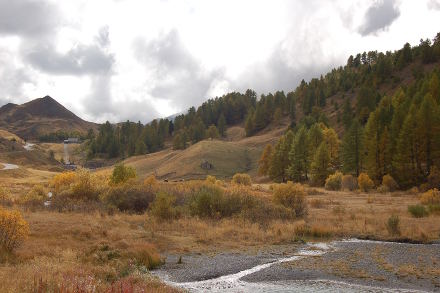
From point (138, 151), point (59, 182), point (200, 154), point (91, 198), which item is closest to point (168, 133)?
point (138, 151)

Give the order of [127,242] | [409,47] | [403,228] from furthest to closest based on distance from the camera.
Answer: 1. [409,47]
2. [403,228]
3. [127,242]

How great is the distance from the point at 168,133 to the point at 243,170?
8762cm

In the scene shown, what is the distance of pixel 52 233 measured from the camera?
986 inches

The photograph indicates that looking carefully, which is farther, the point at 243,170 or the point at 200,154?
the point at 200,154

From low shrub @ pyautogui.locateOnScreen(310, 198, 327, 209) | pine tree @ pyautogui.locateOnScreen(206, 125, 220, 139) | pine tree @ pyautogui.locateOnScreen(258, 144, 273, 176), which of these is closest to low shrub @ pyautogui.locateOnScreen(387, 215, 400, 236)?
low shrub @ pyautogui.locateOnScreen(310, 198, 327, 209)

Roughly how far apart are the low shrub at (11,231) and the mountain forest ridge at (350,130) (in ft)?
171

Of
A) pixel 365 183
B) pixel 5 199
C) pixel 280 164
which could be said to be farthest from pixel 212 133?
pixel 5 199

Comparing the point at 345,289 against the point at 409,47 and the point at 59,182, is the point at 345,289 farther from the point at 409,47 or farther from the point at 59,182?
the point at 409,47

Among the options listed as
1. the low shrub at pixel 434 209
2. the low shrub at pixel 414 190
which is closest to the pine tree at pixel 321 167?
the low shrub at pixel 414 190

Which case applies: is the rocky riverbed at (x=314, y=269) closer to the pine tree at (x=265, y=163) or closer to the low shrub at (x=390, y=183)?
the low shrub at (x=390, y=183)

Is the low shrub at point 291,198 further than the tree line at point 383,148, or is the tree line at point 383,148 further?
the tree line at point 383,148

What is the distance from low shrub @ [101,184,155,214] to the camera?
39344mm

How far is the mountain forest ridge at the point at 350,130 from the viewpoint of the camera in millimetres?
57812

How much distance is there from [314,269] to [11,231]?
15.1 metres
